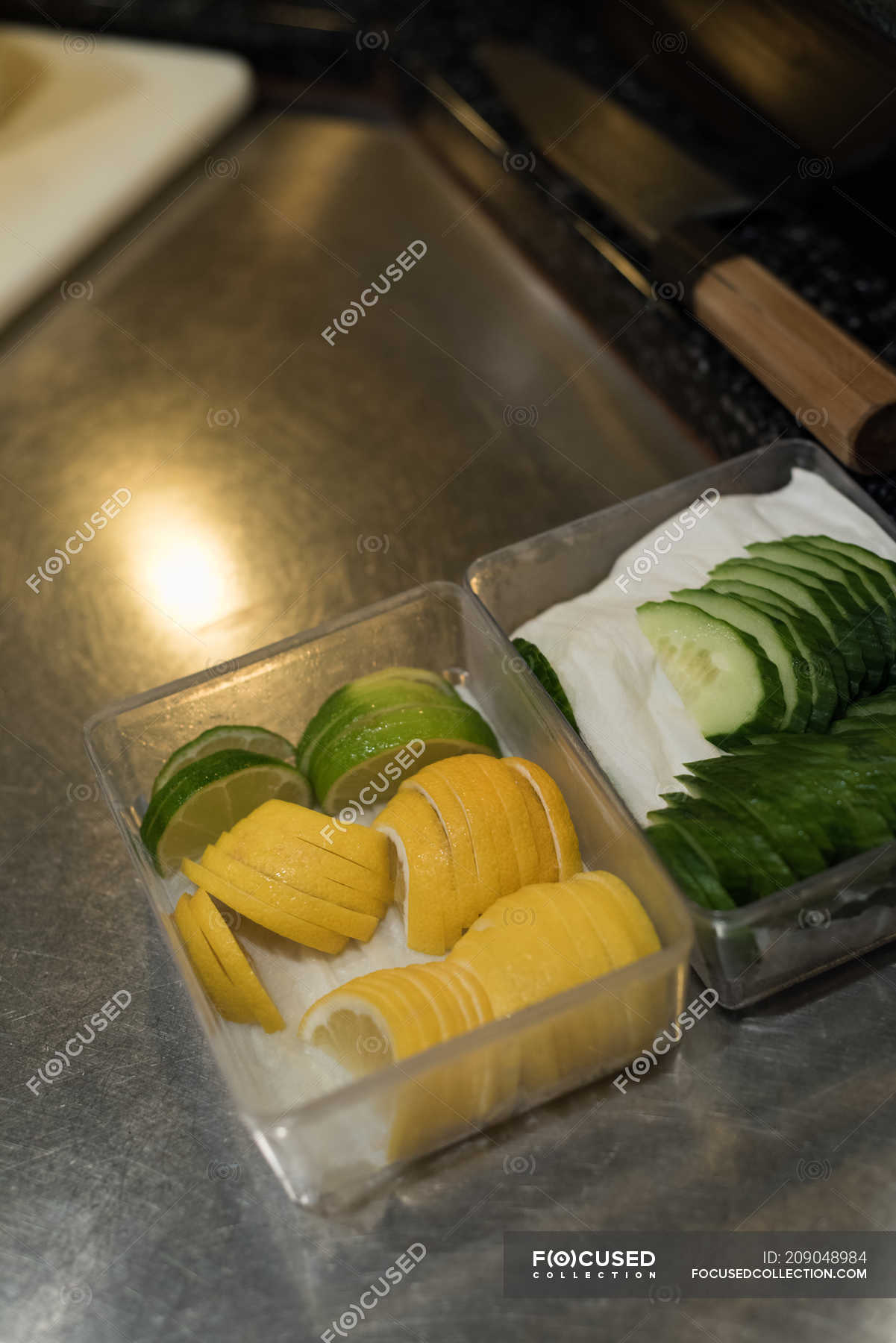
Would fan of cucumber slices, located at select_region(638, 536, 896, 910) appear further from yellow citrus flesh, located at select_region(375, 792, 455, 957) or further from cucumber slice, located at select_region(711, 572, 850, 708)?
yellow citrus flesh, located at select_region(375, 792, 455, 957)

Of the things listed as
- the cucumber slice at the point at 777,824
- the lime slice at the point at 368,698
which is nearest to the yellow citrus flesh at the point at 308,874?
the lime slice at the point at 368,698

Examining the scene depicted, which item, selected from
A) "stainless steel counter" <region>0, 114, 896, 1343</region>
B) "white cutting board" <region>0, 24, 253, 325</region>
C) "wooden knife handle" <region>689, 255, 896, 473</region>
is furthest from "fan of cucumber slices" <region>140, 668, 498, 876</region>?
"white cutting board" <region>0, 24, 253, 325</region>

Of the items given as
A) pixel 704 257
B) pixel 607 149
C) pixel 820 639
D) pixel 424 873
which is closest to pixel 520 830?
pixel 424 873

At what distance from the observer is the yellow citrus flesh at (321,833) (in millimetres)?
1354

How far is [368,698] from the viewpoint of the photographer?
1517 millimetres

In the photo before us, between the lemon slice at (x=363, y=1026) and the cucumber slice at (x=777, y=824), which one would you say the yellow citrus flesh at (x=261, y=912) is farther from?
the cucumber slice at (x=777, y=824)

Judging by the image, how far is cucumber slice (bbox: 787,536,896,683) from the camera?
4.97ft

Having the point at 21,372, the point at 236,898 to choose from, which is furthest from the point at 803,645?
the point at 21,372

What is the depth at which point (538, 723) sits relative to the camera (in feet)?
4.88

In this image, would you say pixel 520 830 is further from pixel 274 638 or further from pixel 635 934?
pixel 274 638

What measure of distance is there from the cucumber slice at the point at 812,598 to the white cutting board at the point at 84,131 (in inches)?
67.2

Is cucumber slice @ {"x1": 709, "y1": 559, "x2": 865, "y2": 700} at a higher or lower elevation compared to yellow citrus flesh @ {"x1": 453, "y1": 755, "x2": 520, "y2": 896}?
lower

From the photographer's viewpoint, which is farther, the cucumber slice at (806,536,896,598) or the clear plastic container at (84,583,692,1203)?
the cucumber slice at (806,536,896,598)

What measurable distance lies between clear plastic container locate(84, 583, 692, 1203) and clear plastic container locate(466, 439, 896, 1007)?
0.06m
